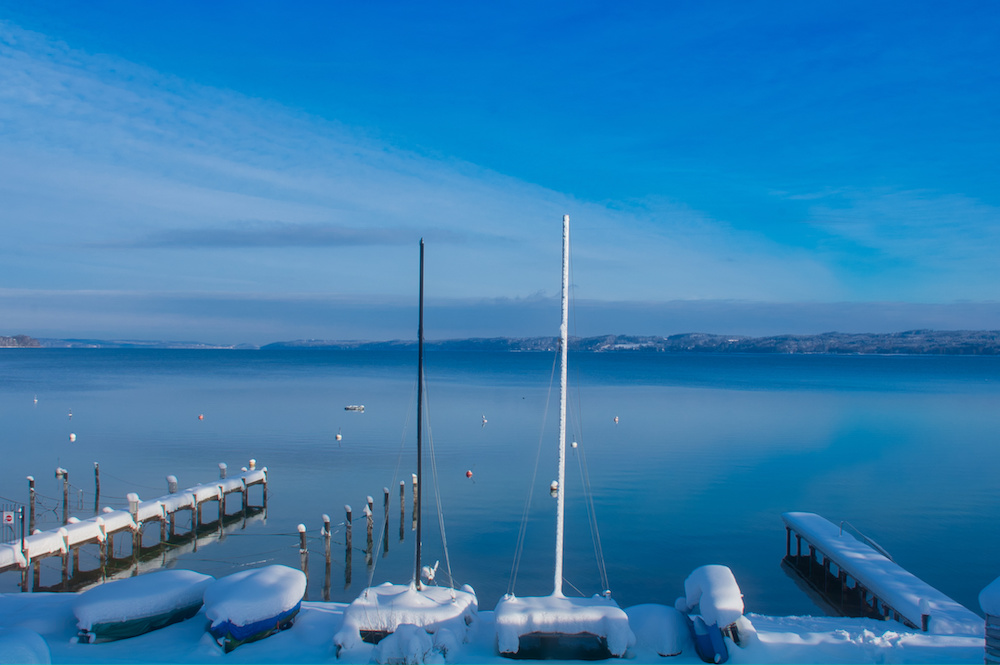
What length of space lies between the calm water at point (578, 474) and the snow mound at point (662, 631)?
8.09 metres

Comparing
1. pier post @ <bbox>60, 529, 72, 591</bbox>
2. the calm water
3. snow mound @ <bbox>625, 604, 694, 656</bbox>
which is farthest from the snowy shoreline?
pier post @ <bbox>60, 529, 72, 591</bbox>

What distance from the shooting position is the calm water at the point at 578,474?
24141 millimetres

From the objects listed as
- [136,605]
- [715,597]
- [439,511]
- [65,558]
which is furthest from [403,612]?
[439,511]

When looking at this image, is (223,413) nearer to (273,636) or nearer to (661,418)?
(661,418)

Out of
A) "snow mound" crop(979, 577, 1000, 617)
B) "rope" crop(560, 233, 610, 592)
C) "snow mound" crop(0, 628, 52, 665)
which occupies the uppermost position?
"snow mound" crop(979, 577, 1000, 617)

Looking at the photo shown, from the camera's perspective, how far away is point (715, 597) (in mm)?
12617

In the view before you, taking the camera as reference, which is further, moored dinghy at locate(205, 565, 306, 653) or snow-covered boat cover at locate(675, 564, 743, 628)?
moored dinghy at locate(205, 565, 306, 653)

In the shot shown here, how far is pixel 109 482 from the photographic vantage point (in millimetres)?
35406

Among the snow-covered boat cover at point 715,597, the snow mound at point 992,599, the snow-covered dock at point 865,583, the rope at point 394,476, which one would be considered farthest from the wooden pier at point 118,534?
the snow mound at point 992,599

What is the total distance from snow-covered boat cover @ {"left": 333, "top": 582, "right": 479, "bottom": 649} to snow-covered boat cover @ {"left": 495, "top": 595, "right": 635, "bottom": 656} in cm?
107

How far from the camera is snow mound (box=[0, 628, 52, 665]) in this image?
8.78 metres

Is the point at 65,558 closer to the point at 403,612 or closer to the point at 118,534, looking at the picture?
the point at 118,534

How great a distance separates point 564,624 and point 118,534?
71.4ft

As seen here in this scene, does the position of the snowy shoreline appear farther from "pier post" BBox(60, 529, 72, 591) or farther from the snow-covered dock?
"pier post" BBox(60, 529, 72, 591)
